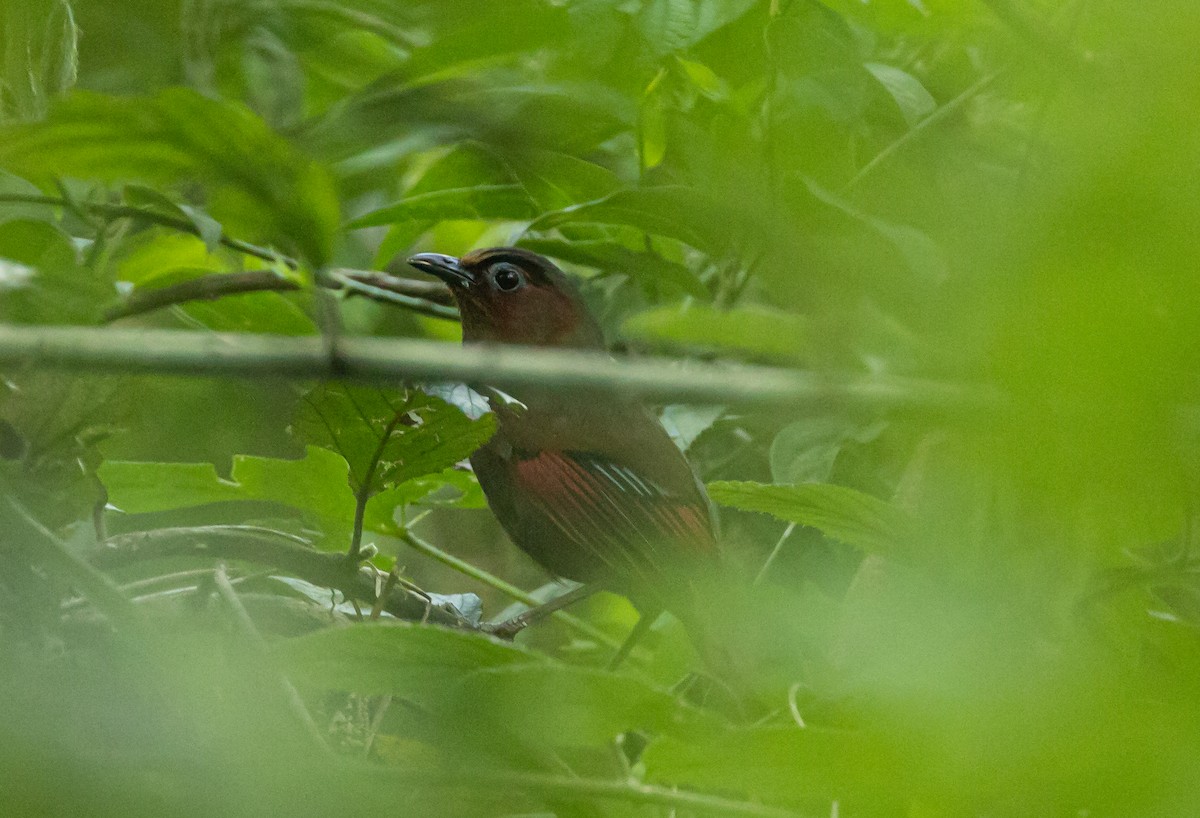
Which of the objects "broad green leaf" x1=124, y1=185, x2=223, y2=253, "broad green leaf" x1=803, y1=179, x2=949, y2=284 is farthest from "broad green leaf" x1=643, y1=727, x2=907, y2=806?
"broad green leaf" x1=124, y1=185, x2=223, y2=253

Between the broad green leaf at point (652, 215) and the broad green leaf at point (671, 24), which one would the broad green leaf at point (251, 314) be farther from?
the broad green leaf at point (671, 24)

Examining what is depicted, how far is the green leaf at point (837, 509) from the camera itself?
3.70 ft

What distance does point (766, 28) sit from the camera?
153 cm

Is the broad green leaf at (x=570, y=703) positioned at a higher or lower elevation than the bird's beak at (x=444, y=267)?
higher

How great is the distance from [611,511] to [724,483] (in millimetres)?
889

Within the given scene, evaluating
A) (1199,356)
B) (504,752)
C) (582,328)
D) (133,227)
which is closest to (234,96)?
(133,227)

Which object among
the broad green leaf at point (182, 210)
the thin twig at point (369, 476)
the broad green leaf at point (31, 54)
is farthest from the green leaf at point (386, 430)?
the broad green leaf at point (31, 54)

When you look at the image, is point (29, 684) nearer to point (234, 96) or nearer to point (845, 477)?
Result: point (845, 477)

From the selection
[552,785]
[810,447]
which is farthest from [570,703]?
[810,447]

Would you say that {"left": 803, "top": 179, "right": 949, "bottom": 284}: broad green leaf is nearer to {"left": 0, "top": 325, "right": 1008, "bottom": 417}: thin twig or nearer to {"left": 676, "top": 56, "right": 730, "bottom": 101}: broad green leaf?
{"left": 0, "top": 325, "right": 1008, "bottom": 417}: thin twig

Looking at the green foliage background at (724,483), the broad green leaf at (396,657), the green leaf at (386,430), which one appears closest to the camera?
the green foliage background at (724,483)

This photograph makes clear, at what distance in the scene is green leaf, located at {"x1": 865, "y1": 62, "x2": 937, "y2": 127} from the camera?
1709mm

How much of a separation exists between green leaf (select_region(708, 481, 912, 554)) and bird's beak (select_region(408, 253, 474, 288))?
128 cm

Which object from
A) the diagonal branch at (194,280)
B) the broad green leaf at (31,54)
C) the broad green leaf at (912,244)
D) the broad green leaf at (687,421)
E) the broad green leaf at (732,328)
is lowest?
the broad green leaf at (687,421)
